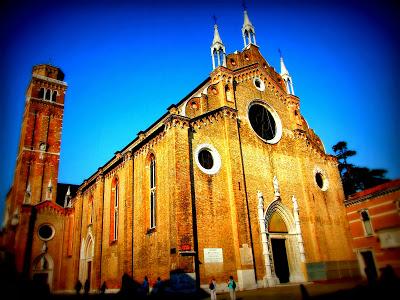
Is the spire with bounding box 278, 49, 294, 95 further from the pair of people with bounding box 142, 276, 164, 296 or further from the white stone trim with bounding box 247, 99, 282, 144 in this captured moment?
the pair of people with bounding box 142, 276, 164, 296

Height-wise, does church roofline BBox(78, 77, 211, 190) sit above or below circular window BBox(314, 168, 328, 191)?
above

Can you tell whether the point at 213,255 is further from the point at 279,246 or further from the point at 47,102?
the point at 47,102

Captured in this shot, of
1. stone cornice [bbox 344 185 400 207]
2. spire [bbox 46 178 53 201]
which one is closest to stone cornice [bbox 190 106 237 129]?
stone cornice [bbox 344 185 400 207]

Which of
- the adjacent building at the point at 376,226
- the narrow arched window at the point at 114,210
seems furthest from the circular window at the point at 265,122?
the narrow arched window at the point at 114,210

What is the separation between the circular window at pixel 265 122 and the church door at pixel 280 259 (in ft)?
22.6

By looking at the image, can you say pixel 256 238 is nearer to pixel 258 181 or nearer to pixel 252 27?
pixel 258 181

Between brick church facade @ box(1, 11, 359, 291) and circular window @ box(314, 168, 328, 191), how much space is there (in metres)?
0.09

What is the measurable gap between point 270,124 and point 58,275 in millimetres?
25012

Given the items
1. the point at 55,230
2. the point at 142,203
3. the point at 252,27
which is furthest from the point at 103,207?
the point at 252,27

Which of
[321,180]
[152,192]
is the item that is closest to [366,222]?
[321,180]

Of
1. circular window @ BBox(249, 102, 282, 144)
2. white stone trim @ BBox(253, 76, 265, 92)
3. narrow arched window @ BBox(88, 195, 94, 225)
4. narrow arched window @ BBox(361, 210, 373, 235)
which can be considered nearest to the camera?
narrow arched window @ BBox(361, 210, 373, 235)

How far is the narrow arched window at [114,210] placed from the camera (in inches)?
916

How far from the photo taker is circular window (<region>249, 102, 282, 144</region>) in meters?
21.7

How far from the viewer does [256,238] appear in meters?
17.6
